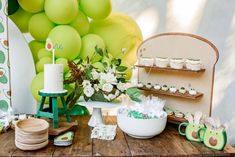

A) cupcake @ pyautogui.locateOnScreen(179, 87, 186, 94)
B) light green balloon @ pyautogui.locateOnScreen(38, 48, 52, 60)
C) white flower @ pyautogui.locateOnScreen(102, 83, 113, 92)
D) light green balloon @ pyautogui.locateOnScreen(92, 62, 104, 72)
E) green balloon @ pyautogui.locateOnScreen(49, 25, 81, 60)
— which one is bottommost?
cupcake @ pyautogui.locateOnScreen(179, 87, 186, 94)

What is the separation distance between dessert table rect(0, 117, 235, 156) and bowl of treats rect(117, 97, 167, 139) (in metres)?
0.04

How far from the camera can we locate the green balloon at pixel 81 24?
136 centimetres

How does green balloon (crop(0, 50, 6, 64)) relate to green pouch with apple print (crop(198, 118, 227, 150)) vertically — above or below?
above

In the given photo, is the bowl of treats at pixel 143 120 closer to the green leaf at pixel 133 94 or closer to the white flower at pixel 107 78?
the green leaf at pixel 133 94

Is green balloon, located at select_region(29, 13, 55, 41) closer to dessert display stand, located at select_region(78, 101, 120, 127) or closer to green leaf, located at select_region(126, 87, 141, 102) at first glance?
dessert display stand, located at select_region(78, 101, 120, 127)

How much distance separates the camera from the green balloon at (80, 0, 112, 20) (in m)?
1.33

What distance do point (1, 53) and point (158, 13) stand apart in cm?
119

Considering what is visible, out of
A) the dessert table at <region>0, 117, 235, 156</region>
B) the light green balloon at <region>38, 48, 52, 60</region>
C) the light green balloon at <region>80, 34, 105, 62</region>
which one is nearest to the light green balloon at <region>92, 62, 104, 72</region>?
the light green balloon at <region>80, 34, 105, 62</region>

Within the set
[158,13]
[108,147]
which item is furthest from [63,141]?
[158,13]

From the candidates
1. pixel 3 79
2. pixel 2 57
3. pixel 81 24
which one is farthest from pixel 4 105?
pixel 81 24

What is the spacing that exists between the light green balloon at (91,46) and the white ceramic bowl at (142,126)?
40 cm

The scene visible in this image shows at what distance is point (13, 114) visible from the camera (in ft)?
4.19

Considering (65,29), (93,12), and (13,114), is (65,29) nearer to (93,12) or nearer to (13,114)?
(93,12)

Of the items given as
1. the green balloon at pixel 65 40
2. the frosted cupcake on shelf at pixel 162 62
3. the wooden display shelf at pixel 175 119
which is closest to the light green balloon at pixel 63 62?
the green balloon at pixel 65 40
